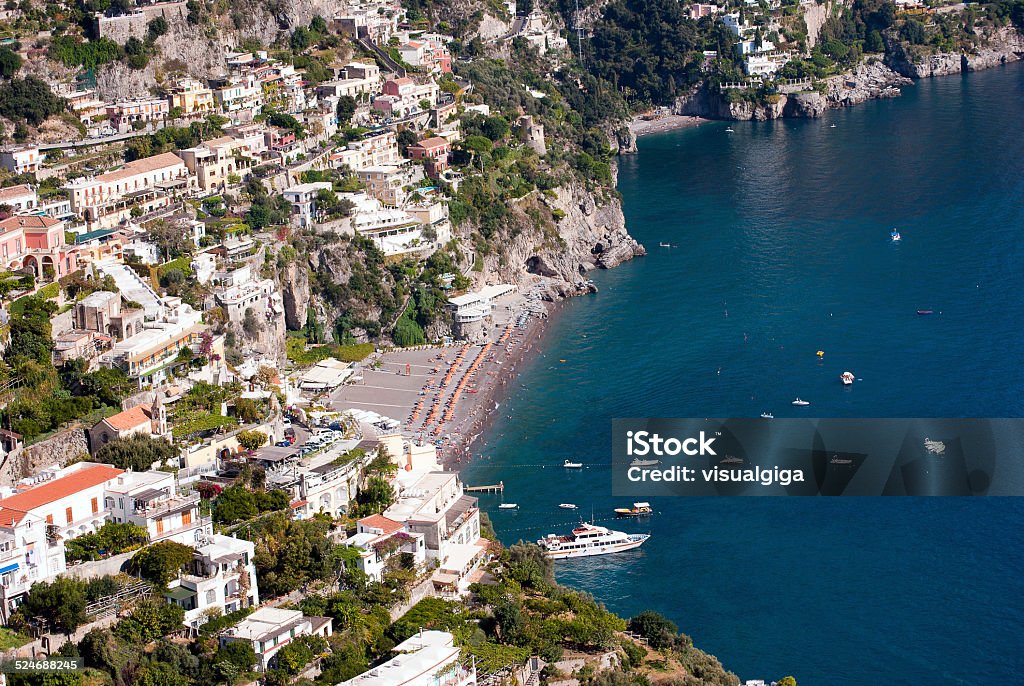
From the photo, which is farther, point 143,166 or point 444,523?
point 143,166

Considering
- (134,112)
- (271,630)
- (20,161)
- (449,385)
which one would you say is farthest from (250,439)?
(134,112)

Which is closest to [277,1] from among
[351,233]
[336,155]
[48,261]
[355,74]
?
[355,74]

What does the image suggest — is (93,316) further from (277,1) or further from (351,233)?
(277,1)

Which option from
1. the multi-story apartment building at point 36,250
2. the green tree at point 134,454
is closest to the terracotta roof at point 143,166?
the multi-story apartment building at point 36,250

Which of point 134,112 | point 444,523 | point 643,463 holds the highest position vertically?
point 134,112

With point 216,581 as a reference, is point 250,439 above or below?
above

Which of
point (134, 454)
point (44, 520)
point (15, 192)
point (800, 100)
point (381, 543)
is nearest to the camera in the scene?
point (44, 520)

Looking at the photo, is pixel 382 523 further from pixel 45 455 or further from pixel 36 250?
pixel 36 250

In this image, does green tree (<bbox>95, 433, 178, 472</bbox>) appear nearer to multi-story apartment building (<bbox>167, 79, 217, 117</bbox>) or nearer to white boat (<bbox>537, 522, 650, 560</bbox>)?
white boat (<bbox>537, 522, 650, 560</bbox>)
